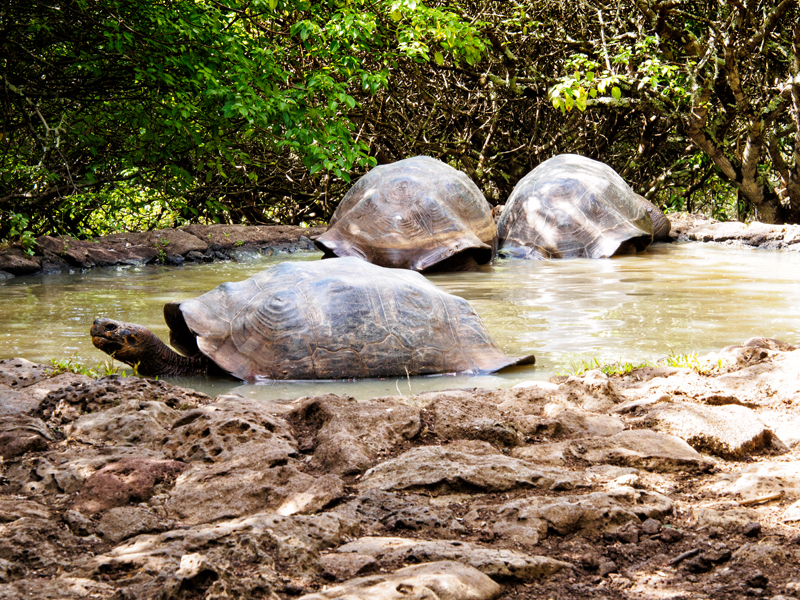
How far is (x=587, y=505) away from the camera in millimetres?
2059

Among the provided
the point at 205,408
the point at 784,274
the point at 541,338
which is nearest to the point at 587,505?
the point at 205,408

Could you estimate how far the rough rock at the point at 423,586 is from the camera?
154cm

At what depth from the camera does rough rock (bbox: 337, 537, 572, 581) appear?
1723 millimetres

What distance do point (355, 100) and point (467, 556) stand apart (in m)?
9.80

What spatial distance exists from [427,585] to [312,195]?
12158 millimetres

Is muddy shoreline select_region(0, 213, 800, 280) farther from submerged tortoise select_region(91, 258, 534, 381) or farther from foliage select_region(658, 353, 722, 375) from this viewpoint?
foliage select_region(658, 353, 722, 375)

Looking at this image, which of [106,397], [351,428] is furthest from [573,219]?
[106,397]

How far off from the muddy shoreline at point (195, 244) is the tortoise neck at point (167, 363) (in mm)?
4762

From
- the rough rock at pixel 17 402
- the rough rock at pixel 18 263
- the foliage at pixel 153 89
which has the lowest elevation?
the rough rock at pixel 17 402

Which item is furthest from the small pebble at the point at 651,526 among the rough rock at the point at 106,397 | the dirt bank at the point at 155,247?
the dirt bank at the point at 155,247

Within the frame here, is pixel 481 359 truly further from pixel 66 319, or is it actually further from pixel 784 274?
pixel 784 274

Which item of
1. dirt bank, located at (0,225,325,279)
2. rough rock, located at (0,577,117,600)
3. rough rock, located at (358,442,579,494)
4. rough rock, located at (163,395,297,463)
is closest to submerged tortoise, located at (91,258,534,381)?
rough rock, located at (163,395,297,463)

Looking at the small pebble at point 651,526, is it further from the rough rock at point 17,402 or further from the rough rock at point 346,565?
the rough rock at point 17,402

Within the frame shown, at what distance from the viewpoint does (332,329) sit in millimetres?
4039
